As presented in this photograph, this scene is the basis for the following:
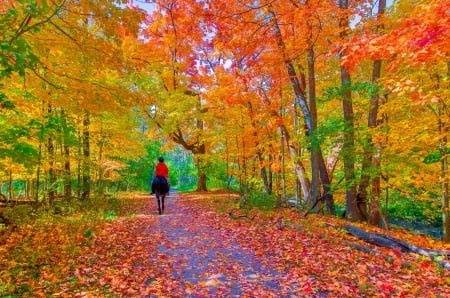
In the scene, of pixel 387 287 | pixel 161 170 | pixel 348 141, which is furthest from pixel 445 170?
pixel 161 170

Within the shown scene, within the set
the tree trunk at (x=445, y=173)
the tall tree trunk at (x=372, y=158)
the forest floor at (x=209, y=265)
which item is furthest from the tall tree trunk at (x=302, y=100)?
the forest floor at (x=209, y=265)

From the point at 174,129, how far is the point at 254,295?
1688 centimetres

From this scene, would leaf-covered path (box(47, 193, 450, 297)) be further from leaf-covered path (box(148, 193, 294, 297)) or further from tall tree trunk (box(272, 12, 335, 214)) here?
tall tree trunk (box(272, 12, 335, 214))

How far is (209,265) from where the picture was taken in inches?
239

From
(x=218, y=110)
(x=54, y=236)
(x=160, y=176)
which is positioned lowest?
(x=54, y=236)

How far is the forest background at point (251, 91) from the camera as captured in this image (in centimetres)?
586

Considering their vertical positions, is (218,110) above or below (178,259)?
above

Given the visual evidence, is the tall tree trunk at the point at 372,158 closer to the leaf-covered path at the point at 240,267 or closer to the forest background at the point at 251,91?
the forest background at the point at 251,91

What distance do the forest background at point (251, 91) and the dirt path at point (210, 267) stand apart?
3.27 metres

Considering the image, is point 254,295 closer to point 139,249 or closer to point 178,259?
point 178,259

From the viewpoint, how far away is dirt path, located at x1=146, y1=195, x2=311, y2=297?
4.84 metres

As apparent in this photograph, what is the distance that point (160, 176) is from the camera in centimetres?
1229

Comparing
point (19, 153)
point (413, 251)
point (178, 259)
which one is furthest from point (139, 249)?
point (413, 251)

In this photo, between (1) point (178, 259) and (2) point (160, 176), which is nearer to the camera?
(1) point (178, 259)
